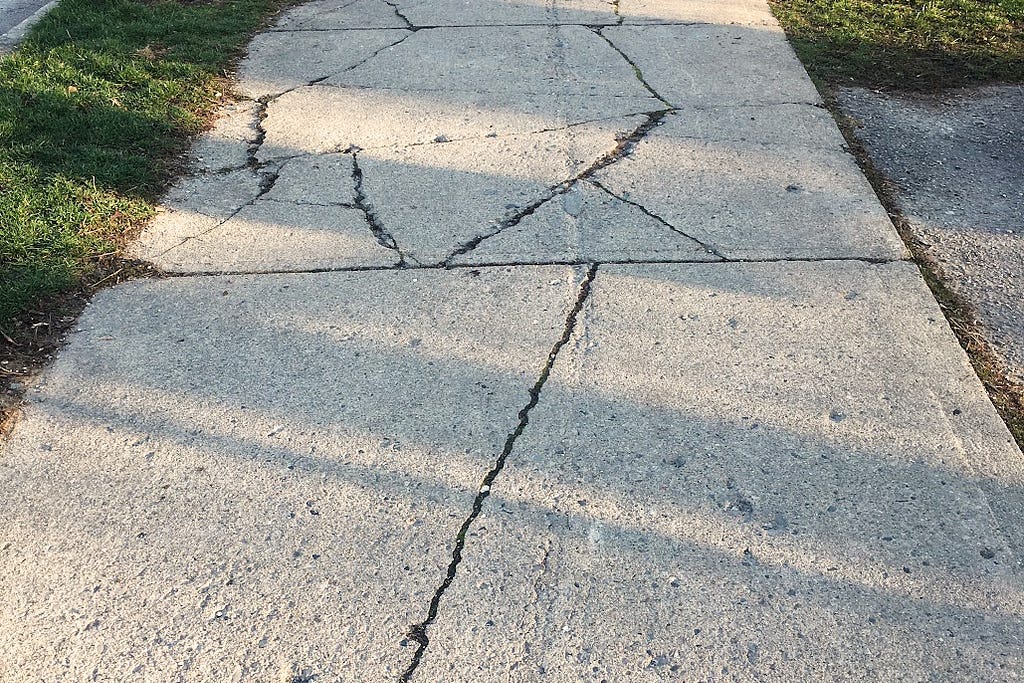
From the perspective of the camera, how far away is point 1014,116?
16.2ft

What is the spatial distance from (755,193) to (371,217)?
1712 mm

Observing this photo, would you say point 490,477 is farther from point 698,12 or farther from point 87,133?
point 698,12

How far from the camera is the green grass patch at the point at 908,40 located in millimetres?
5434

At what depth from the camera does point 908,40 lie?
19.3 ft

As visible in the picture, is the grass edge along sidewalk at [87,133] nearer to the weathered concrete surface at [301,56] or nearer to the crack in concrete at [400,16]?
the weathered concrete surface at [301,56]

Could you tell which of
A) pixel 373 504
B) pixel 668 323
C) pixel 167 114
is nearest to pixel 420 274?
pixel 668 323

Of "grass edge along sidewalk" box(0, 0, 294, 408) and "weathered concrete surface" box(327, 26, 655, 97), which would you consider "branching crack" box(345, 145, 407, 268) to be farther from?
"weathered concrete surface" box(327, 26, 655, 97)

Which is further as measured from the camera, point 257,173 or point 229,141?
A: point 229,141

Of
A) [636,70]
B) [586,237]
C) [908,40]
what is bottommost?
[908,40]

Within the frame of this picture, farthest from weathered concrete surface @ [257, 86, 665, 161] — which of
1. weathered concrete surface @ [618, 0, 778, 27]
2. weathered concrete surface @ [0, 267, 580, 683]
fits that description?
weathered concrete surface @ [618, 0, 778, 27]

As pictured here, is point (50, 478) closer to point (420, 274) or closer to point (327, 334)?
point (327, 334)

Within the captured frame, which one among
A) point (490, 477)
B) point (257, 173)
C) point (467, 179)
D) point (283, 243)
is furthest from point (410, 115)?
point (490, 477)

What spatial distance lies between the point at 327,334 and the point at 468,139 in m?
1.83

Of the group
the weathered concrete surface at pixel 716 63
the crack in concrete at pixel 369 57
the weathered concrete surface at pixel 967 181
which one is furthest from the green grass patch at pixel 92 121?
the weathered concrete surface at pixel 967 181
